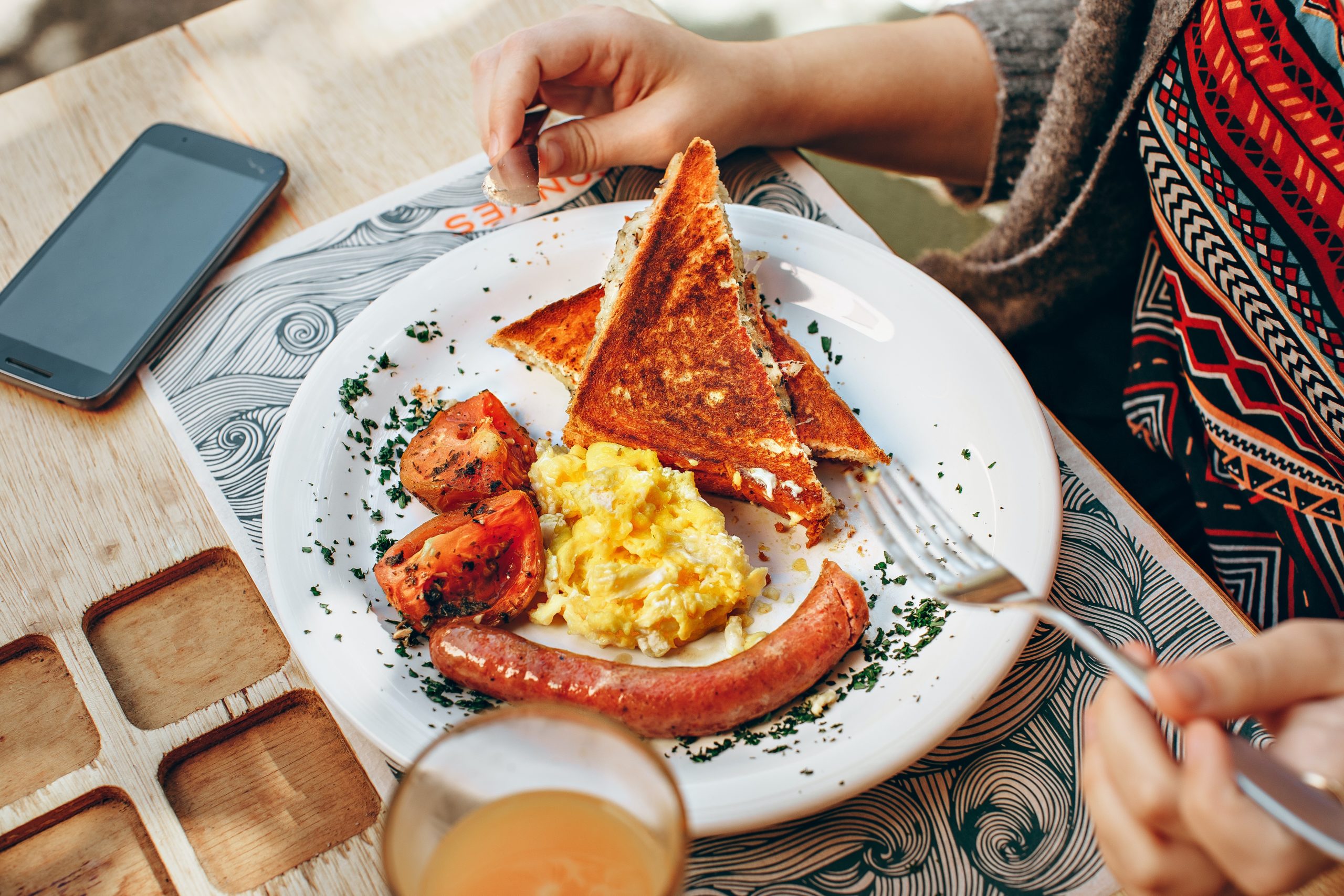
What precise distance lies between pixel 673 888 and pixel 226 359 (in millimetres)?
1629

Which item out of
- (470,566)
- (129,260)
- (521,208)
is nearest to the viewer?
(470,566)

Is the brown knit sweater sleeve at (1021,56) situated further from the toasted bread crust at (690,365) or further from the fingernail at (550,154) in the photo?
the fingernail at (550,154)

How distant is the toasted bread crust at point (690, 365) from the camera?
5.49ft

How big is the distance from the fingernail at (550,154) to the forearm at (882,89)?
0.50 meters

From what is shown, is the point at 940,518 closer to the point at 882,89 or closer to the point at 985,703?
the point at 985,703

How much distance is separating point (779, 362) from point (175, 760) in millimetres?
1358

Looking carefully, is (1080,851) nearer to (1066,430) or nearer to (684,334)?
(1066,430)

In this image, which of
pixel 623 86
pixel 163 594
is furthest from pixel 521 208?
pixel 163 594

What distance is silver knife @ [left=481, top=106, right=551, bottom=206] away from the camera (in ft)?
6.35

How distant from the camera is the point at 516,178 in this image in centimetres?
195

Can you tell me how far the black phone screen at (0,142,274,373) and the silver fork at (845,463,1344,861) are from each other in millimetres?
1630

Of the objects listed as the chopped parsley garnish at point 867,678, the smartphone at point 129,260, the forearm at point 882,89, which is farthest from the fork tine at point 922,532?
the smartphone at point 129,260

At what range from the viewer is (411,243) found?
2.06m

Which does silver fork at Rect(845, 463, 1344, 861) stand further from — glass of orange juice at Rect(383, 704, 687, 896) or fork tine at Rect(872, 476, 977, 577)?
glass of orange juice at Rect(383, 704, 687, 896)
